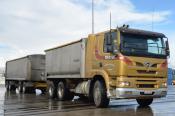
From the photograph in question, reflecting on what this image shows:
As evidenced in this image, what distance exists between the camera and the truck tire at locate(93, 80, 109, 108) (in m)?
15.0

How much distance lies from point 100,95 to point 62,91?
5.41 metres

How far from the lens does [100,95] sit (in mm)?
15062

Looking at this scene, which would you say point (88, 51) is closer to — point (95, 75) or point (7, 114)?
point (95, 75)

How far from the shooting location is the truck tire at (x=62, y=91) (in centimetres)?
1993

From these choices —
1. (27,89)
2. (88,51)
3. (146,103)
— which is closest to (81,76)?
(88,51)

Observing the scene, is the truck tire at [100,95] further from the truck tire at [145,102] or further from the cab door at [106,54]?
the truck tire at [145,102]

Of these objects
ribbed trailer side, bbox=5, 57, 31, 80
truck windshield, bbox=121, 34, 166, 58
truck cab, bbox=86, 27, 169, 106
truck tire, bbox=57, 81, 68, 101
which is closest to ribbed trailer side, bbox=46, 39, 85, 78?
truck tire, bbox=57, 81, 68, 101

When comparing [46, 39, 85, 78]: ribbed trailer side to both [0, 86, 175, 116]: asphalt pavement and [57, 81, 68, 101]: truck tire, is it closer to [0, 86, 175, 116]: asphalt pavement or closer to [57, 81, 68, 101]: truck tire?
[57, 81, 68, 101]: truck tire

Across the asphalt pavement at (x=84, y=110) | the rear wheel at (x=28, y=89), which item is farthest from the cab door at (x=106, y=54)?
the rear wheel at (x=28, y=89)

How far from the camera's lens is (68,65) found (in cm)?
1925

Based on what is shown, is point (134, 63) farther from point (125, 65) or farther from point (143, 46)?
point (143, 46)

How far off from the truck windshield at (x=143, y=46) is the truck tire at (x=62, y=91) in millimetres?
6480

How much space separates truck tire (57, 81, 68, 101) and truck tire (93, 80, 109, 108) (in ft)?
15.0

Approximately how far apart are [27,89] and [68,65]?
10.0 meters
